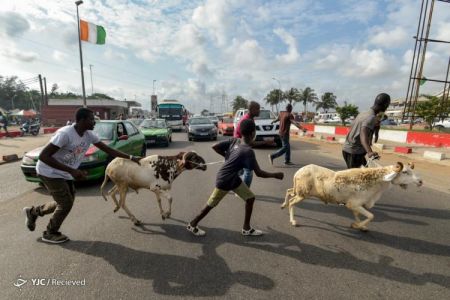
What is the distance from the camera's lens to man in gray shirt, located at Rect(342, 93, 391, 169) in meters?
4.33

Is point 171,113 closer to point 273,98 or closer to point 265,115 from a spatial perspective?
point 265,115

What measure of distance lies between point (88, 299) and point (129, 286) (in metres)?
0.38

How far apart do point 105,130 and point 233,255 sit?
603 cm

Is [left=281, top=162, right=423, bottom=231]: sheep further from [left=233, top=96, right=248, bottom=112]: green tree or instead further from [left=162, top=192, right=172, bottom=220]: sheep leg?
[left=233, top=96, right=248, bottom=112]: green tree

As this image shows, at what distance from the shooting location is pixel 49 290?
9.13 ft

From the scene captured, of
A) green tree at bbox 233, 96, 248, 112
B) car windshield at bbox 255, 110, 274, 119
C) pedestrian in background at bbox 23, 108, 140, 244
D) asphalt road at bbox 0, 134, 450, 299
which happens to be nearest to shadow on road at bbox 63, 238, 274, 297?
asphalt road at bbox 0, 134, 450, 299

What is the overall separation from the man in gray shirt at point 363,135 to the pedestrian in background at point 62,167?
4006mm

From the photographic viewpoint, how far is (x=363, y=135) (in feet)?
14.3

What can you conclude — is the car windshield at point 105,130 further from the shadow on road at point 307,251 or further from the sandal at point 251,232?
the sandal at point 251,232

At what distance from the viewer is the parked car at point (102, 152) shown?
20.7ft

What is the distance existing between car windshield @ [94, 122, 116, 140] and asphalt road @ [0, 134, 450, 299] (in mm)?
2717

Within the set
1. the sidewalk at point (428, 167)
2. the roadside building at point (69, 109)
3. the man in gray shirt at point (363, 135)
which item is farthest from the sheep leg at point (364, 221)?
the roadside building at point (69, 109)

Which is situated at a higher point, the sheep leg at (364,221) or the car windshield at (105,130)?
the car windshield at (105,130)

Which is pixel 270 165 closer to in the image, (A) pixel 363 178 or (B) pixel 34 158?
(A) pixel 363 178
